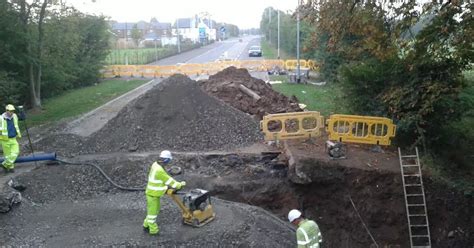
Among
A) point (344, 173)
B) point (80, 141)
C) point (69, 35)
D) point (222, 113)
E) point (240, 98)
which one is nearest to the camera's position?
point (344, 173)

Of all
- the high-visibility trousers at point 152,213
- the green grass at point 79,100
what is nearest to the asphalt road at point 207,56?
the green grass at point 79,100

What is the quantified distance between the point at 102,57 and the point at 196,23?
3453 inches

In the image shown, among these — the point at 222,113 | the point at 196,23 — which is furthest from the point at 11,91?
the point at 196,23

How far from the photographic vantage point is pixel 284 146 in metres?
14.7

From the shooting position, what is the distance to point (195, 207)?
32.4 feet

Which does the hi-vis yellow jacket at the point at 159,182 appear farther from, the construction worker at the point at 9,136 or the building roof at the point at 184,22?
the building roof at the point at 184,22

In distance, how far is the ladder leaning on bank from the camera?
12.0 metres

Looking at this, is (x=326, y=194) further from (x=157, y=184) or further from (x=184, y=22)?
(x=184, y=22)

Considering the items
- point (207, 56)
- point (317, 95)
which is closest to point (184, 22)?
point (207, 56)

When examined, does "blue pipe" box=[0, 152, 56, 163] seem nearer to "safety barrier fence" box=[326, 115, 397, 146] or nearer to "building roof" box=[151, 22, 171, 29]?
"safety barrier fence" box=[326, 115, 397, 146]

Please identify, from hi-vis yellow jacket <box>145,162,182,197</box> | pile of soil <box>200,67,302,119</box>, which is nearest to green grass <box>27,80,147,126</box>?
pile of soil <box>200,67,302,119</box>

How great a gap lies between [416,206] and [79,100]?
2051 cm

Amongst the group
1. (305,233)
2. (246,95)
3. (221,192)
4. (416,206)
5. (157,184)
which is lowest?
(416,206)

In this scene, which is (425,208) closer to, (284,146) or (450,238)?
(450,238)
